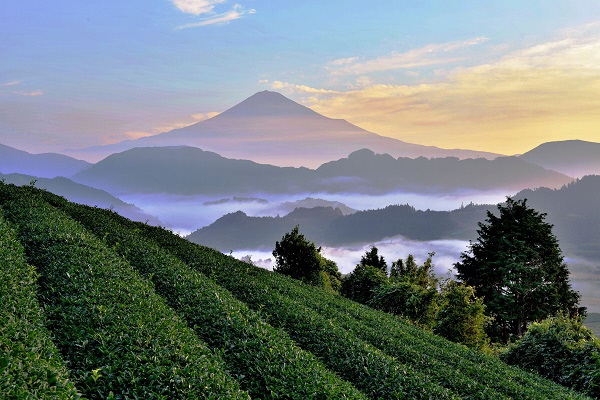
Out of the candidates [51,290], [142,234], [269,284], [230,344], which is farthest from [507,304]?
[51,290]

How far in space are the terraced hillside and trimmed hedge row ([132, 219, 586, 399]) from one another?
0.08 m

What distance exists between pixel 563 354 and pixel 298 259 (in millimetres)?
32982

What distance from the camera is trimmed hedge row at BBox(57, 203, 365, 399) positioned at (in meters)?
11.0

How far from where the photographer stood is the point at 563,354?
73.5 feet

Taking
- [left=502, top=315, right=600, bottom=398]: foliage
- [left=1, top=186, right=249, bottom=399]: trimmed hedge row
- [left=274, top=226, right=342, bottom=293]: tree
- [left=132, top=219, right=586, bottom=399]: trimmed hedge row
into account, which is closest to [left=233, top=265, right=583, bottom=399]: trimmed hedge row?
[left=132, top=219, right=586, bottom=399]: trimmed hedge row

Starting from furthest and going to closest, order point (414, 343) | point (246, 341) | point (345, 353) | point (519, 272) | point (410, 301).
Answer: point (519, 272)
point (410, 301)
point (414, 343)
point (345, 353)
point (246, 341)

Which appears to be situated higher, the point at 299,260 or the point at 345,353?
the point at 345,353

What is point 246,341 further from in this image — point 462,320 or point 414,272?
point 414,272

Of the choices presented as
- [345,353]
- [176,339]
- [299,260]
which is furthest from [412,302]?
[176,339]

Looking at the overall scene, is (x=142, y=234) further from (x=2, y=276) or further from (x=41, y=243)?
(x=2, y=276)

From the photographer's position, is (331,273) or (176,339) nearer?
(176,339)

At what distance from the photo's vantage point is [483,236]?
47688 mm

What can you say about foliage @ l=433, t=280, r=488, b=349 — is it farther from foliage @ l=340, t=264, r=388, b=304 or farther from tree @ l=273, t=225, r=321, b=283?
tree @ l=273, t=225, r=321, b=283

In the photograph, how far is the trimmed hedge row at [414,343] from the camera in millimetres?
16266
